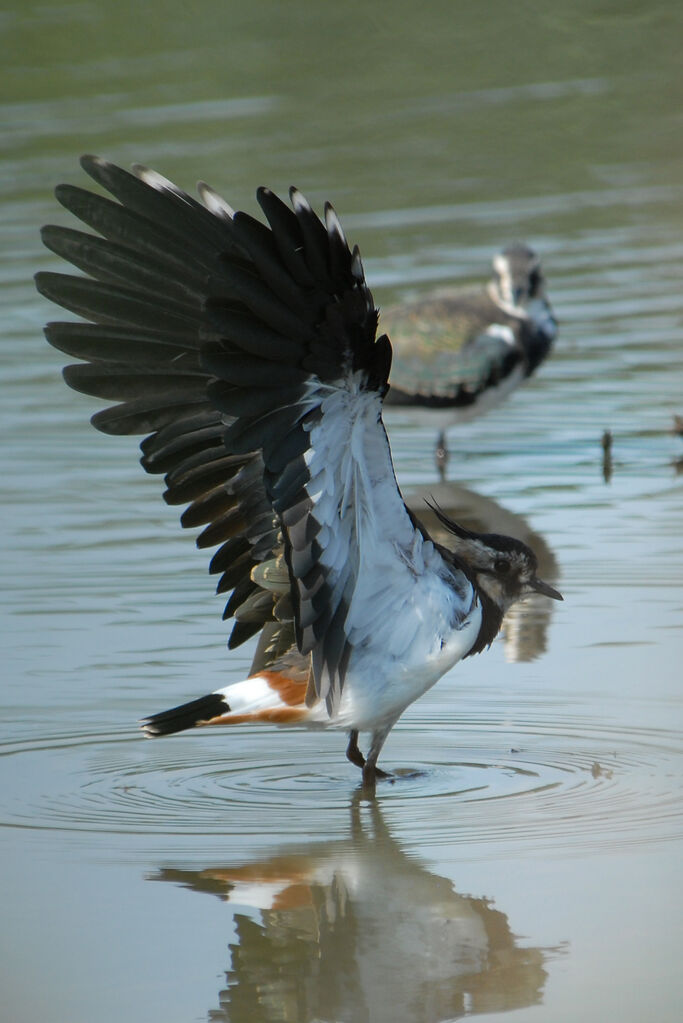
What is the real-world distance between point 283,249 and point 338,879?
67.5 inches

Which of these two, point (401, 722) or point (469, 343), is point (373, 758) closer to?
point (401, 722)

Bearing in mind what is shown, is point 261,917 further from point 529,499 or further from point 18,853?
point 529,499

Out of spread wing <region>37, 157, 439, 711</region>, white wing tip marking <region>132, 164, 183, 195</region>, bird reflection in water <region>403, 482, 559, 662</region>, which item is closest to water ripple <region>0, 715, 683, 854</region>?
spread wing <region>37, 157, 439, 711</region>

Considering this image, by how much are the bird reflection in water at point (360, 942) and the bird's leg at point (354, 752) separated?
615 millimetres

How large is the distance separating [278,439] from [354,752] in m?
1.52

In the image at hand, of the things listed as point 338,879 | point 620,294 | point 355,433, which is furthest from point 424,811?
point 620,294

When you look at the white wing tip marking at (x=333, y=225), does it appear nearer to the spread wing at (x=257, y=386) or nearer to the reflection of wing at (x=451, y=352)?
the spread wing at (x=257, y=386)

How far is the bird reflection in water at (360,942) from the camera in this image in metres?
4.36

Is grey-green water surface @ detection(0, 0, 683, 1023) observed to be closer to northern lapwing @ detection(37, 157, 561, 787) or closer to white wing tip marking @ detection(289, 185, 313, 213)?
northern lapwing @ detection(37, 157, 561, 787)

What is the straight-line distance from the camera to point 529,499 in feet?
30.5

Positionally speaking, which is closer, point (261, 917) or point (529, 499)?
point (261, 917)

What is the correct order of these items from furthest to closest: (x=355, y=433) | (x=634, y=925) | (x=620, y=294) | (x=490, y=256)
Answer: (x=490, y=256) → (x=620, y=294) → (x=355, y=433) → (x=634, y=925)

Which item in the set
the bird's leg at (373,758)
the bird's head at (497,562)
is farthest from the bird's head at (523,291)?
the bird's leg at (373,758)

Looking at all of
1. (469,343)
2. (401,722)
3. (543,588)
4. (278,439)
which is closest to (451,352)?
(469,343)
